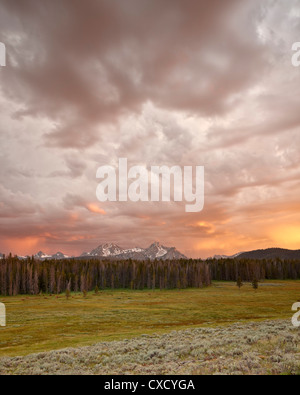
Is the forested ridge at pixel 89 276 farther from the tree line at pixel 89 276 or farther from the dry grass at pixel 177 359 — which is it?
the dry grass at pixel 177 359

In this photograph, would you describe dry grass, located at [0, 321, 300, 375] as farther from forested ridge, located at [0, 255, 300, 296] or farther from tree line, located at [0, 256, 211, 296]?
forested ridge, located at [0, 255, 300, 296]

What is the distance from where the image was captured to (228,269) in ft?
651

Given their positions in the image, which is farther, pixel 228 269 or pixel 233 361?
pixel 228 269

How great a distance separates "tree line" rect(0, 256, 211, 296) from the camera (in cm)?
13675

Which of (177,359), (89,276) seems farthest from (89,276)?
(177,359)

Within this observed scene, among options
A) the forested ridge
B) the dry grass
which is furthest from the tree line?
the dry grass

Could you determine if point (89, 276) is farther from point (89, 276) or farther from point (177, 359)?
point (177, 359)

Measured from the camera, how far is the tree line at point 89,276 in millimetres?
136750

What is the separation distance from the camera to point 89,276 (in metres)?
156

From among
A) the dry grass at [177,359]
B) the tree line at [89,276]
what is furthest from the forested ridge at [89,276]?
the dry grass at [177,359]
